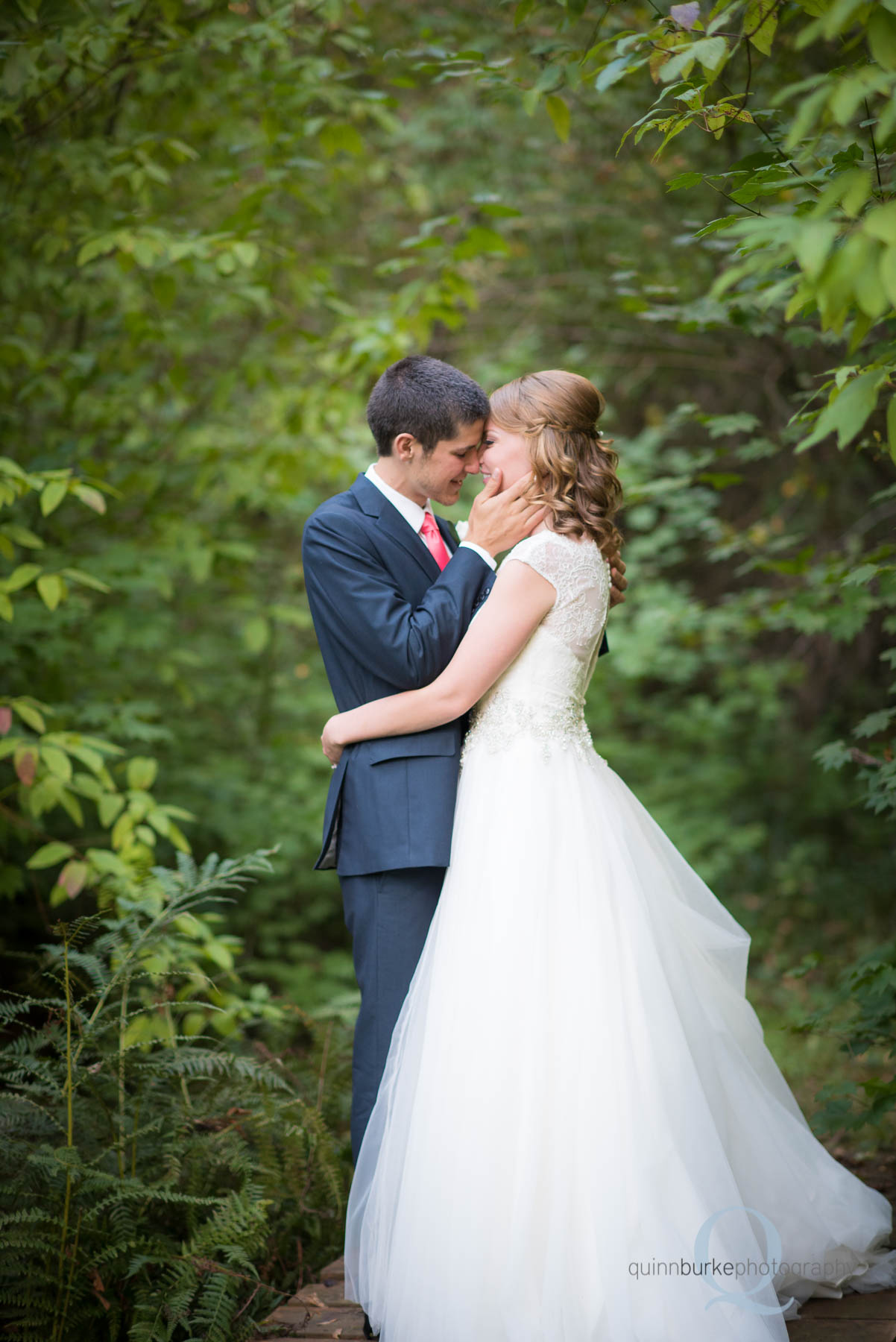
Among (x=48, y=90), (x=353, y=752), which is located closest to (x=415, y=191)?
(x=48, y=90)

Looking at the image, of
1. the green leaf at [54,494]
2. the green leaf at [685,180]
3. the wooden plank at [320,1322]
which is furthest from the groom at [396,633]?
the green leaf at [54,494]

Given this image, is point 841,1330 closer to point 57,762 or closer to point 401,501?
point 401,501

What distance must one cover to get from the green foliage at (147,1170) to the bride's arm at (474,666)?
0.68 meters

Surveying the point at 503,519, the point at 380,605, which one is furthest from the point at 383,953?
the point at 503,519

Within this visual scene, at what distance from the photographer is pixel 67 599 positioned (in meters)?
4.00

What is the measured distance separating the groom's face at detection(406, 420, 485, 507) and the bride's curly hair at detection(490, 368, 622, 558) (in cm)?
10

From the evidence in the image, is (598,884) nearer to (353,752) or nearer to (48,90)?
(353,752)

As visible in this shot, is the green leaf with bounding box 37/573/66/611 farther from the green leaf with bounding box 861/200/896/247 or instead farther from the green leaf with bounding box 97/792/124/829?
the green leaf with bounding box 861/200/896/247

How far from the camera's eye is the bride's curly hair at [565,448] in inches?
103

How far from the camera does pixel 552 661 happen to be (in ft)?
8.48

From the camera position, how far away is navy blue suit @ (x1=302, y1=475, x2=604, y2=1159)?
244 centimetres

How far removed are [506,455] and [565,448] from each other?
0.54 feet

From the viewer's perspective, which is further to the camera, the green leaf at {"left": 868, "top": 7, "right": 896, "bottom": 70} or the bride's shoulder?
the bride's shoulder

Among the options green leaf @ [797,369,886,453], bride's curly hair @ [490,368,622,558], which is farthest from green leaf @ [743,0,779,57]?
green leaf @ [797,369,886,453]
